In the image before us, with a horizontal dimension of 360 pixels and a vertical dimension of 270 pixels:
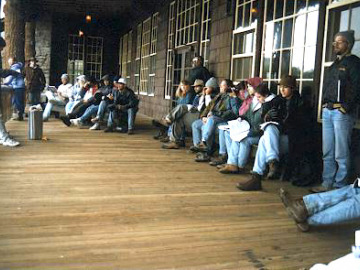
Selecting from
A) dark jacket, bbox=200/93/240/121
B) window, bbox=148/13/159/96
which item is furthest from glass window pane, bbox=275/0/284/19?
window, bbox=148/13/159/96

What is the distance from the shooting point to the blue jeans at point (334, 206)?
2402 mm

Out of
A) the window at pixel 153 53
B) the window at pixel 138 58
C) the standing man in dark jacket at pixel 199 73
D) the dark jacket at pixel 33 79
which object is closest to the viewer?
the standing man in dark jacket at pixel 199 73

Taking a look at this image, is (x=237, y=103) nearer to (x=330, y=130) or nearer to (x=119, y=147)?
(x=330, y=130)

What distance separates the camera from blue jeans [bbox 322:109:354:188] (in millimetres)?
3607

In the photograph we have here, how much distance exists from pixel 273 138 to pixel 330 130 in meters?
0.51

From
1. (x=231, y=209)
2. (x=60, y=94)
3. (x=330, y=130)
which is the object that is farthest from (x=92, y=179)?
(x=60, y=94)

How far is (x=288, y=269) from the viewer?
212 cm

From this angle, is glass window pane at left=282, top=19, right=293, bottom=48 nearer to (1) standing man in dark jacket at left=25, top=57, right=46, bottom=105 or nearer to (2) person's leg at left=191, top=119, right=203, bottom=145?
(2) person's leg at left=191, top=119, right=203, bottom=145

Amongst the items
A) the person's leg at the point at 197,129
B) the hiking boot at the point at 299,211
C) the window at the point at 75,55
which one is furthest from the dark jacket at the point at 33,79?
the window at the point at 75,55

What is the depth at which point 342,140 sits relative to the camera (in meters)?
3.61

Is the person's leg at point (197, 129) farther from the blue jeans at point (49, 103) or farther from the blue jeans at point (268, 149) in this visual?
the blue jeans at point (49, 103)

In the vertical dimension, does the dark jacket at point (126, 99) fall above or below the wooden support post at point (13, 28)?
below

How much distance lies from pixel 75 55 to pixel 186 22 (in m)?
9.71

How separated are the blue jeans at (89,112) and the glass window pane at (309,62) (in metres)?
4.58
